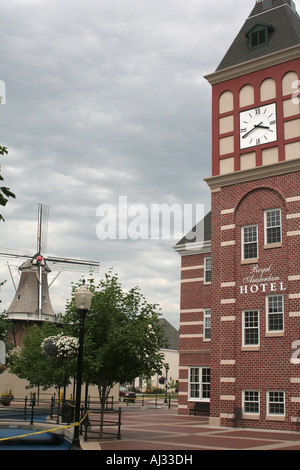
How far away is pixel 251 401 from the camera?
85.6ft

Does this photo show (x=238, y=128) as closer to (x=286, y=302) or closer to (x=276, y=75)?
(x=276, y=75)

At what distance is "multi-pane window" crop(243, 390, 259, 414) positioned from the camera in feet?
85.1

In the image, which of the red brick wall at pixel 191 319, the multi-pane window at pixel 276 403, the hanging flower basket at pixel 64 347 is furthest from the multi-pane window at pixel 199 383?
the hanging flower basket at pixel 64 347

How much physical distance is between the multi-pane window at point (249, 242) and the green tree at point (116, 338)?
Result: 8219 mm

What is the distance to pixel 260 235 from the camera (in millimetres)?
27312

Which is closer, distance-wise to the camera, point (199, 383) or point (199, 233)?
point (199, 383)

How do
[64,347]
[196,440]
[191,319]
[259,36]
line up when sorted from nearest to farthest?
[196,440]
[64,347]
[259,36]
[191,319]

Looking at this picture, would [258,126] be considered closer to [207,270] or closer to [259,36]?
[259,36]

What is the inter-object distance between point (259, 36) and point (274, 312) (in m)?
15.6

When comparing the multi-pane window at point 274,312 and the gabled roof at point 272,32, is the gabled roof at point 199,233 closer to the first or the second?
the multi-pane window at point 274,312

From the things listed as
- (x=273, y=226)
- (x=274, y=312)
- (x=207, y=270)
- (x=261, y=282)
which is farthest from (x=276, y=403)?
(x=207, y=270)

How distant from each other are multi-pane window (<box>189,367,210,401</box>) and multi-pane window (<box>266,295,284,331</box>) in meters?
10.3

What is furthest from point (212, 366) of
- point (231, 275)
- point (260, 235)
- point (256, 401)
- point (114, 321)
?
point (114, 321)

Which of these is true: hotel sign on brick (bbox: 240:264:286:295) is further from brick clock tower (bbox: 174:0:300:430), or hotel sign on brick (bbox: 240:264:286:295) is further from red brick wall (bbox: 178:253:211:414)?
red brick wall (bbox: 178:253:211:414)
